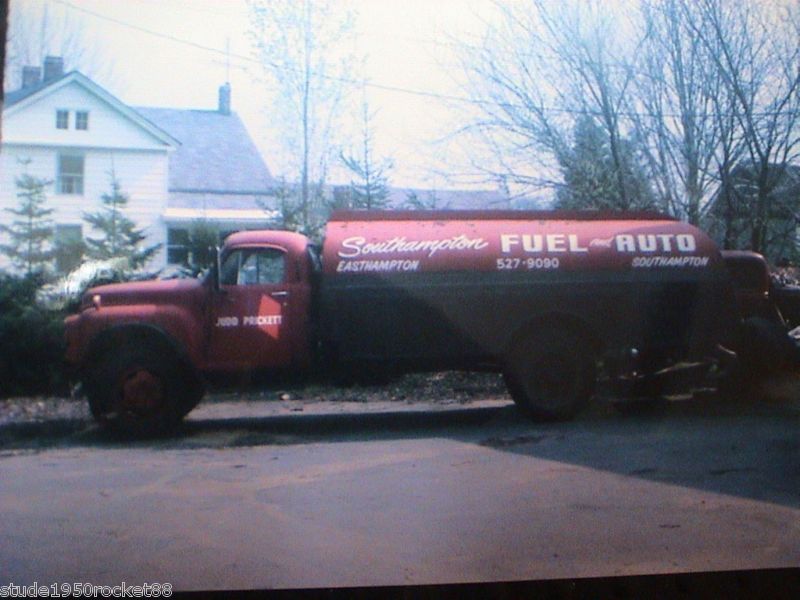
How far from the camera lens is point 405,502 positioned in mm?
7453

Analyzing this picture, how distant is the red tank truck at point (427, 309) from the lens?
1045cm

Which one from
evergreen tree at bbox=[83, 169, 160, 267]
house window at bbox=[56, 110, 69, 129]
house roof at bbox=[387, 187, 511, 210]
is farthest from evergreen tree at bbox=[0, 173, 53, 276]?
house roof at bbox=[387, 187, 511, 210]

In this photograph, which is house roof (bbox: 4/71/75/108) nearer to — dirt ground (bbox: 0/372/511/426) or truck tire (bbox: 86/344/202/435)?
truck tire (bbox: 86/344/202/435)

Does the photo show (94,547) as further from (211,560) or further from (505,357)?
(505,357)

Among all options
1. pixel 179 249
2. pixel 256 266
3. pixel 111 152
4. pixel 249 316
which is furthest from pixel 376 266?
pixel 111 152

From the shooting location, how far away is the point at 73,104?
8.96 meters

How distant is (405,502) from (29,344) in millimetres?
5101

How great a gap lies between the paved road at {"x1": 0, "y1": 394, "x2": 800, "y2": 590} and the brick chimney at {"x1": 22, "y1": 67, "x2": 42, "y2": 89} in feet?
10.7

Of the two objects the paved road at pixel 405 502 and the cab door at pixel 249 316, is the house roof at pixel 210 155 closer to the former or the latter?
the cab door at pixel 249 316

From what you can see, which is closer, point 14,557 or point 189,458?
point 14,557

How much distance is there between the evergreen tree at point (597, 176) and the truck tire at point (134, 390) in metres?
4.66

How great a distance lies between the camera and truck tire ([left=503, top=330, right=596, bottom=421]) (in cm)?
1083

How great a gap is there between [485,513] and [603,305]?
4264mm

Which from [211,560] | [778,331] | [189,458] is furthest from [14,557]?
[778,331]
